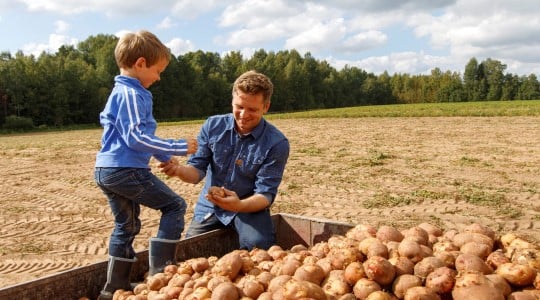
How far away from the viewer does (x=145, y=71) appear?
3.70 metres

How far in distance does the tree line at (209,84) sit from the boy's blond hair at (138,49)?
49919 mm

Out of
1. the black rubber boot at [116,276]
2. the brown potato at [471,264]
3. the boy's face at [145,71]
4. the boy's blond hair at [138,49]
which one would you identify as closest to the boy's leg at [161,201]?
the black rubber boot at [116,276]

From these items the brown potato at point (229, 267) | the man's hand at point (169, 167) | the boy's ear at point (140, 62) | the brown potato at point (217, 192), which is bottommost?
the brown potato at point (229, 267)

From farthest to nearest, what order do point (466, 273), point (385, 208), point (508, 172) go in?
point (508, 172)
point (385, 208)
point (466, 273)

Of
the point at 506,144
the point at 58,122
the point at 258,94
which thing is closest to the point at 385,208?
the point at 258,94

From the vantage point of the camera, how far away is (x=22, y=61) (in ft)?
185

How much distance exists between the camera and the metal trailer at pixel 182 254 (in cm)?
298

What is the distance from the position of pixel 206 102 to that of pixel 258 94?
7539 centimetres

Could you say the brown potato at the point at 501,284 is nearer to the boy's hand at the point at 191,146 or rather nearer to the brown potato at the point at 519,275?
the brown potato at the point at 519,275

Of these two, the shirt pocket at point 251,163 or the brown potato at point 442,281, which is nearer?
the brown potato at point 442,281

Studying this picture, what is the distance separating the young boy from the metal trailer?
130 millimetres

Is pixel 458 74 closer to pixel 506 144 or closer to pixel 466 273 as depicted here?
pixel 506 144

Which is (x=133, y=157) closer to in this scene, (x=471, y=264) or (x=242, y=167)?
(x=242, y=167)

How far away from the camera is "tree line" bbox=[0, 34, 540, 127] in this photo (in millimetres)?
55562
